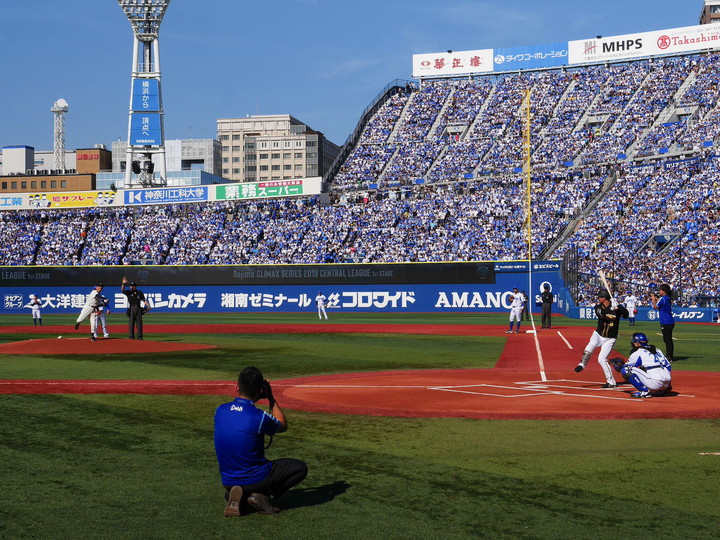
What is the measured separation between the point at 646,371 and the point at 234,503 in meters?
9.34

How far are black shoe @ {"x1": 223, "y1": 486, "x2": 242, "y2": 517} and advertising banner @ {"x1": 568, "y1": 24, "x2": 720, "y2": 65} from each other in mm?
72625

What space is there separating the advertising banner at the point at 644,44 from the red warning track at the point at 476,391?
5748 centimetres

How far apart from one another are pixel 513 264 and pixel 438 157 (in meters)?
20.2

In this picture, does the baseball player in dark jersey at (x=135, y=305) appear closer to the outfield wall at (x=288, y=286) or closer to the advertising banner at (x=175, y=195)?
the outfield wall at (x=288, y=286)

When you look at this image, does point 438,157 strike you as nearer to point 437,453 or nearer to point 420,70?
point 420,70

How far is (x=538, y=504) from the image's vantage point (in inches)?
288

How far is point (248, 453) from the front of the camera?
7.14 metres

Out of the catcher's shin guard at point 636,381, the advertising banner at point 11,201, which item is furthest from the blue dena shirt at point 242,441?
the advertising banner at point 11,201

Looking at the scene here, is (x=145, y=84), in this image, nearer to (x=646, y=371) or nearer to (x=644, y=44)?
(x=644, y=44)

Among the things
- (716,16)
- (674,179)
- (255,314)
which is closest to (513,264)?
(674,179)

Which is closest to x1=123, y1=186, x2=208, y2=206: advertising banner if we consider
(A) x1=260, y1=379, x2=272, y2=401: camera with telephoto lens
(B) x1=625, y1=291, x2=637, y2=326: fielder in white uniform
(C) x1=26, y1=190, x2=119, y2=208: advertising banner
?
(C) x1=26, y1=190, x2=119, y2=208: advertising banner

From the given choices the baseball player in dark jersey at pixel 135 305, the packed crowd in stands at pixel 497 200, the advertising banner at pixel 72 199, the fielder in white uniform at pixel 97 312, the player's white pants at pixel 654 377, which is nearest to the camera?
the player's white pants at pixel 654 377

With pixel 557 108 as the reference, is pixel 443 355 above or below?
below

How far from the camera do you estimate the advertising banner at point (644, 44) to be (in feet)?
229
